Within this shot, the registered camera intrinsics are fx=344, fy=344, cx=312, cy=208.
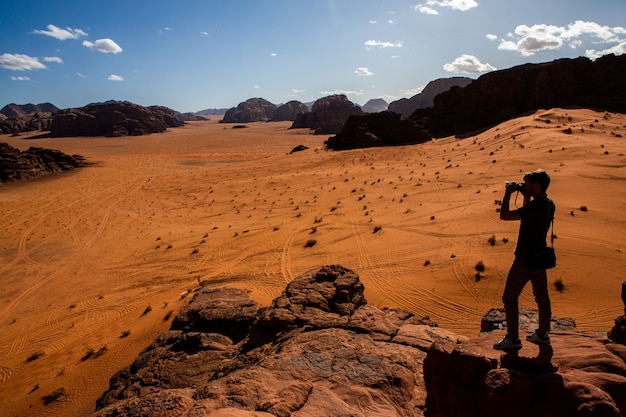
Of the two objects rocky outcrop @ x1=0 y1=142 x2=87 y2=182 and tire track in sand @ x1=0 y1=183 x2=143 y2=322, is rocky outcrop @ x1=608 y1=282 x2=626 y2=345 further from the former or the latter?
rocky outcrop @ x1=0 y1=142 x2=87 y2=182

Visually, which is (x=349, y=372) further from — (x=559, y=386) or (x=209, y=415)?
(x=559, y=386)

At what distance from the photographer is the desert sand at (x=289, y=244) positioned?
923 centimetres

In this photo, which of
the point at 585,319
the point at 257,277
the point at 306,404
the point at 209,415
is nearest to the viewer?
the point at 209,415

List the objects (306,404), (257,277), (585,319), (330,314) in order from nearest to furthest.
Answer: (306,404), (330,314), (585,319), (257,277)

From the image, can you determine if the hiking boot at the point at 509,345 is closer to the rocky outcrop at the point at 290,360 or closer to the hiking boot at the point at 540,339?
the hiking boot at the point at 540,339

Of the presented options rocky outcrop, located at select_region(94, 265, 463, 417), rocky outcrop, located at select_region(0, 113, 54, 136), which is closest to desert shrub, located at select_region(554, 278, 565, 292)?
rocky outcrop, located at select_region(94, 265, 463, 417)

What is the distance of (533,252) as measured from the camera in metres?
4.10

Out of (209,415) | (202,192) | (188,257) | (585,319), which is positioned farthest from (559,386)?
(202,192)

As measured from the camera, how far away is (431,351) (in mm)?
4191

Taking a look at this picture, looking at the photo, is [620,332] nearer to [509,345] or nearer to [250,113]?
[509,345]

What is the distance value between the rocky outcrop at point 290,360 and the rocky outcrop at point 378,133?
35.5m

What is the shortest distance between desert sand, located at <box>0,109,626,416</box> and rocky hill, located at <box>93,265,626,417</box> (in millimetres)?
2649

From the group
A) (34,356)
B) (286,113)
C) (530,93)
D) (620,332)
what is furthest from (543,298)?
(286,113)

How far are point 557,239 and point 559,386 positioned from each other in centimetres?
989
